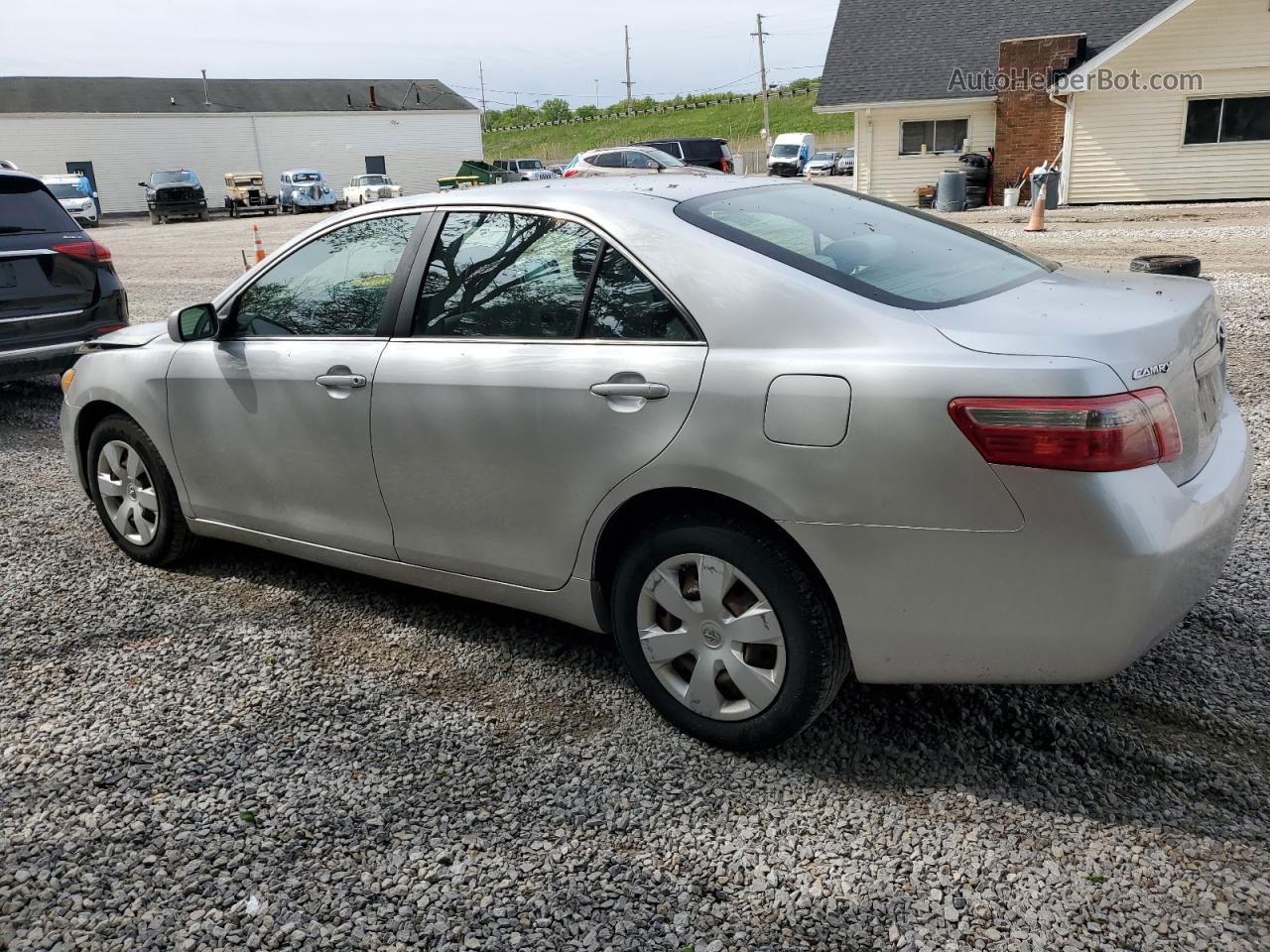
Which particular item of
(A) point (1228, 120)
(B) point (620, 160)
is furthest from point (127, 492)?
(B) point (620, 160)

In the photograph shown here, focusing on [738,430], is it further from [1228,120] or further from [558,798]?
[1228,120]

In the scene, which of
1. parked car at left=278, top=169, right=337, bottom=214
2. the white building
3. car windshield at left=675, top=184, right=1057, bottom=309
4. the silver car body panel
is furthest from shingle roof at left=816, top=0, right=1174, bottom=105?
the white building

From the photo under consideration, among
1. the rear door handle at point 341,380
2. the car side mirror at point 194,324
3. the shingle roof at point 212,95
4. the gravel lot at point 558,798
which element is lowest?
the gravel lot at point 558,798

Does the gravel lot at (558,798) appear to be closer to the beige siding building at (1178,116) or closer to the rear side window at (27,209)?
the rear side window at (27,209)

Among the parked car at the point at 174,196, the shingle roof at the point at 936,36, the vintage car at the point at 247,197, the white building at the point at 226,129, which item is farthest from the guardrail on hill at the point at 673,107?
the shingle roof at the point at 936,36

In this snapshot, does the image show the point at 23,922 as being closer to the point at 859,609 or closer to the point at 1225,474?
the point at 859,609

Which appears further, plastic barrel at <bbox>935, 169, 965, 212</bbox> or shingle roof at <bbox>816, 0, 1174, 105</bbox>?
shingle roof at <bbox>816, 0, 1174, 105</bbox>

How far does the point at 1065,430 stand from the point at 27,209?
25.3 ft

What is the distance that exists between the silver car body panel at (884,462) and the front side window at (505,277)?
72 millimetres

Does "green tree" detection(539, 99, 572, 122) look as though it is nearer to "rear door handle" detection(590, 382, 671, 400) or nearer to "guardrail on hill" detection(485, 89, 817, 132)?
"guardrail on hill" detection(485, 89, 817, 132)

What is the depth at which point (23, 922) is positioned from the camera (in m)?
2.61

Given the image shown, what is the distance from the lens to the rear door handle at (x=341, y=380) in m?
3.75

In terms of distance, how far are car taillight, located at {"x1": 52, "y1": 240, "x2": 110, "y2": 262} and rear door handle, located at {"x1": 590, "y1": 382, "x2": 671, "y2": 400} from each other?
20.3 ft

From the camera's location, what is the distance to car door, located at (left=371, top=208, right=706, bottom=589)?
313cm
